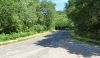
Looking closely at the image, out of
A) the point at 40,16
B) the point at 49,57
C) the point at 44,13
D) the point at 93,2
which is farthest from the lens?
the point at 44,13

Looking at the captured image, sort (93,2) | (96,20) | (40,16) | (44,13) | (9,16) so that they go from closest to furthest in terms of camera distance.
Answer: (93,2) < (9,16) < (96,20) < (40,16) < (44,13)

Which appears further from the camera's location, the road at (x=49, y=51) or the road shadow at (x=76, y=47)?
the road shadow at (x=76, y=47)

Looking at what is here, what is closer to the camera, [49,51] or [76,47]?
[49,51]

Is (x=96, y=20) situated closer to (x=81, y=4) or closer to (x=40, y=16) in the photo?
(x=81, y=4)

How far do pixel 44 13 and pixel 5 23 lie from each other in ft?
131

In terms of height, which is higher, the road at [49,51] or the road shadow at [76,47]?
the road at [49,51]

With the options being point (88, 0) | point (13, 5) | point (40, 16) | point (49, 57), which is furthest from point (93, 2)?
point (40, 16)

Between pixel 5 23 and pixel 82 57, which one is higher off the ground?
pixel 5 23

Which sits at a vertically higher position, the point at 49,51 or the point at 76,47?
the point at 49,51

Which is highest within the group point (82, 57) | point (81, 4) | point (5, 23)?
point (81, 4)

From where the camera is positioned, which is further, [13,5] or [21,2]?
[21,2]

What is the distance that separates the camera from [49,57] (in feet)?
52.2

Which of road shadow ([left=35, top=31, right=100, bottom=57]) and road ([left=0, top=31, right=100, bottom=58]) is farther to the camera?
Answer: road shadow ([left=35, top=31, right=100, bottom=57])

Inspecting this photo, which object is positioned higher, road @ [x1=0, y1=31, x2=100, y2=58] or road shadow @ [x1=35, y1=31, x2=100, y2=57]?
road @ [x1=0, y1=31, x2=100, y2=58]
